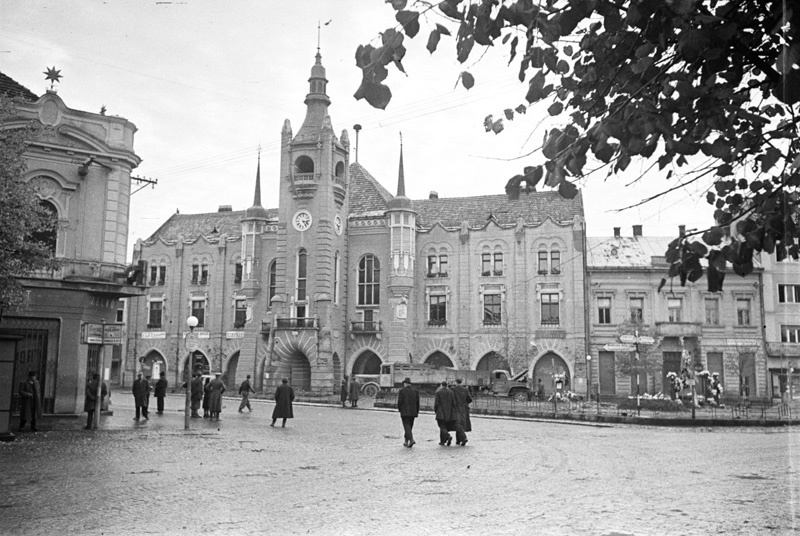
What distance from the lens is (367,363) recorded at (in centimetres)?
5603

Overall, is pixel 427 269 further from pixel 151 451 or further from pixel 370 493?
pixel 370 493

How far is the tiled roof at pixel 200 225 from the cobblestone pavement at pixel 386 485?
4335cm

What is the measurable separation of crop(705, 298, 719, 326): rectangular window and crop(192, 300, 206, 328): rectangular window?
3707cm

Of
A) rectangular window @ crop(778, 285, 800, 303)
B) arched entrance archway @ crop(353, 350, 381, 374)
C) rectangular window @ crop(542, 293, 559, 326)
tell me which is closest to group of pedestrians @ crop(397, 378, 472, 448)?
rectangular window @ crop(542, 293, 559, 326)

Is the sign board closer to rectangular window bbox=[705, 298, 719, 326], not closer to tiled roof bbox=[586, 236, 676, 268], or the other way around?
tiled roof bbox=[586, 236, 676, 268]

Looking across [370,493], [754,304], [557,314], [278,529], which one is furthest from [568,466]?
[754,304]

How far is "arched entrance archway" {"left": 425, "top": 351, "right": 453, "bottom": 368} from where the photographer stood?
55.5m

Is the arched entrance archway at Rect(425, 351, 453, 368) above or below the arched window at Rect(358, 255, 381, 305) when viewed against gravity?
below

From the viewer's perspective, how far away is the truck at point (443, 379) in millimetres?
49188

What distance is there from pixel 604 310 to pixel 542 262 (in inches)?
211

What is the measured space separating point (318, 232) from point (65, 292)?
95.7 feet

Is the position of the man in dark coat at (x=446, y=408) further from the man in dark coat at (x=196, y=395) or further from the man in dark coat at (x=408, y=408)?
the man in dark coat at (x=196, y=395)

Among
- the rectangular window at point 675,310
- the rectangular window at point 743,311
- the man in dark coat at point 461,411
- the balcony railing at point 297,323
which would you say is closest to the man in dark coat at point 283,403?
the man in dark coat at point 461,411

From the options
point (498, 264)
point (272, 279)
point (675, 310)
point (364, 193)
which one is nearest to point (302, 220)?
point (272, 279)
